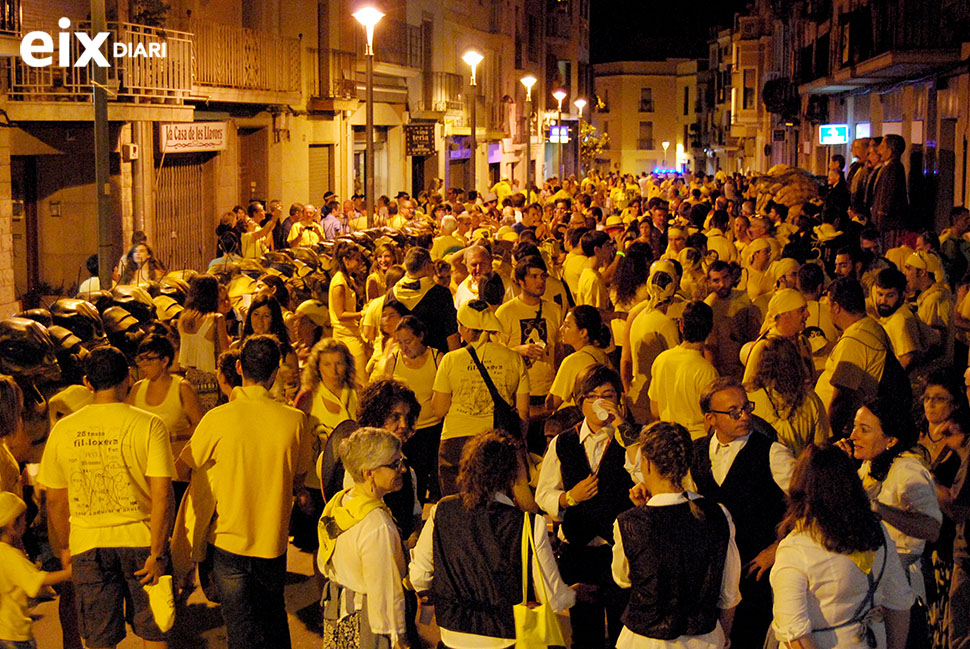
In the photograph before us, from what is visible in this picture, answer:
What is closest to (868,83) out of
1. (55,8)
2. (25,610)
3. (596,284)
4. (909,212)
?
(909,212)

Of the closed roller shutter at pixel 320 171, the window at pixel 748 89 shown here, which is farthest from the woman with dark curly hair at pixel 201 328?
the window at pixel 748 89

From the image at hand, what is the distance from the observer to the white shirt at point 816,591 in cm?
434

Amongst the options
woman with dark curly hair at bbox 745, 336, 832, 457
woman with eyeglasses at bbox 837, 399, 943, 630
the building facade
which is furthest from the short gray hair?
the building facade

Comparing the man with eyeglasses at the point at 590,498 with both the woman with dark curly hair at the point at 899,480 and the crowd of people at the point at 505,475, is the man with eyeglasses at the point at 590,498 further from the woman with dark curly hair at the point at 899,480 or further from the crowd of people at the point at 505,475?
the woman with dark curly hair at the point at 899,480

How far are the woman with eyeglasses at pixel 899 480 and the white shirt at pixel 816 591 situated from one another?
0.67 meters

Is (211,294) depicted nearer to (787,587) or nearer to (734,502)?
(734,502)

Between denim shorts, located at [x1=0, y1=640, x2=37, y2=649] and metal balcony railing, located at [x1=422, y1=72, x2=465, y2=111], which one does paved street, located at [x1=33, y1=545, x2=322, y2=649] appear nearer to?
denim shorts, located at [x1=0, y1=640, x2=37, y2=649]

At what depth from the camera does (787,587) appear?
14.3 feet

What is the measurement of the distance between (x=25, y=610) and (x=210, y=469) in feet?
3.54

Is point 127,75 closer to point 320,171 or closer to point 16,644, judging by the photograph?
point 320,171

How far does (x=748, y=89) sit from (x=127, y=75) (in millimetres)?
49523

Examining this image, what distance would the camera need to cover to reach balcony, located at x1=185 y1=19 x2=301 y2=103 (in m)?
21.6

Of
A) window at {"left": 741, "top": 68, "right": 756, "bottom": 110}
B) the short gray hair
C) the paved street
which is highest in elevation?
window at {"left": 741, "top": 68, "right": 756, "bottom": 110}

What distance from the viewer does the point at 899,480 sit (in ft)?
16.7
